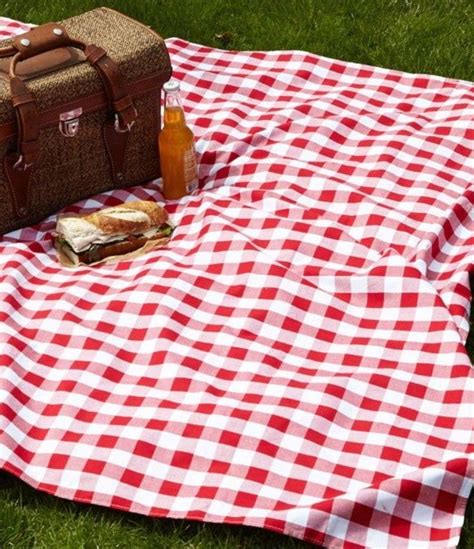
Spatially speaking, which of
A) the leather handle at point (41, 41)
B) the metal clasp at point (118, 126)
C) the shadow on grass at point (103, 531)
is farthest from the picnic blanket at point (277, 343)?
the leather handle at point (41, 41)

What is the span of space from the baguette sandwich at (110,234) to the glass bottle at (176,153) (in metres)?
0.19

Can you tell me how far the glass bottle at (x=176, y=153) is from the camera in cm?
362

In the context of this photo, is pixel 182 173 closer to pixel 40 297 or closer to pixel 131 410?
pixel 40 297

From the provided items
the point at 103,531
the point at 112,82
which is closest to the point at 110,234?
the point at 112,82

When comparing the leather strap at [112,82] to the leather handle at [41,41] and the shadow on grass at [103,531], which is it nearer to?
the leather handle at [41,41]

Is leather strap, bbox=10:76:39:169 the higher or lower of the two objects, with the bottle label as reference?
higher

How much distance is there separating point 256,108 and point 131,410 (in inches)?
64.6

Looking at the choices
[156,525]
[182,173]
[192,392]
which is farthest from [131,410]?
[182,173]

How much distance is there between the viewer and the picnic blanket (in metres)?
2.62

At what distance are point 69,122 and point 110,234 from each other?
0.37 metres

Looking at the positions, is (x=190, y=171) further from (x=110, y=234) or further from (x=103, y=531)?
(x=103, y=531)

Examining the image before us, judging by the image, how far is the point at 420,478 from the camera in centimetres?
255

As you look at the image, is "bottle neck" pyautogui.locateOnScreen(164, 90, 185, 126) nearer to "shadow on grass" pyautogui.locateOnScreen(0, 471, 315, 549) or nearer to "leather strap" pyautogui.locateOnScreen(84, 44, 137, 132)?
"leather strap" pyautogui.locateOnScreen(84, 44, 137, 132)

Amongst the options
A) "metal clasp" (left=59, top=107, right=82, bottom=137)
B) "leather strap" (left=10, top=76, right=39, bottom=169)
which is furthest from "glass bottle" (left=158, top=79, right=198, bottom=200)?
"leather strap" (left=10, top=76, right=39, bottom=169)
